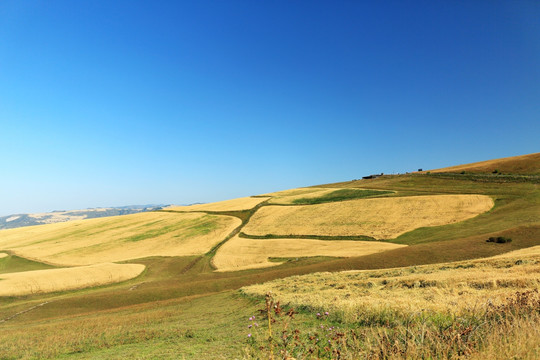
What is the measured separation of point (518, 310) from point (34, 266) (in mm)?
77355

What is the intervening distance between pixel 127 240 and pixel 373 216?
6161cm

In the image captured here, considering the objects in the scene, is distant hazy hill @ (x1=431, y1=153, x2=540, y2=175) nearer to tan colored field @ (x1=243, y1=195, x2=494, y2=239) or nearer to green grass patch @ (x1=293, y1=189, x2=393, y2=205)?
tan colored field @ (x1=243, y1=195, x2=494, y2=239)

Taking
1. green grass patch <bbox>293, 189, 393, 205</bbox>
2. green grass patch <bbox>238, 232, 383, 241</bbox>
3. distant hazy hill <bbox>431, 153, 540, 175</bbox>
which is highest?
distant hazy hill <bbox>431, 153, 540, 175</bbox>

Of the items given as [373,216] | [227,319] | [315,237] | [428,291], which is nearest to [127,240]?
[315,237]

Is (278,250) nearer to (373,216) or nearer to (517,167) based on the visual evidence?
(373,216)

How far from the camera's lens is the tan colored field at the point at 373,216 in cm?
5897

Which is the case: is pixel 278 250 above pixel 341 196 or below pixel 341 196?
below

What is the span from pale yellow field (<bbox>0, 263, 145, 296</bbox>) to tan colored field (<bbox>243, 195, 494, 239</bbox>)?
29852mm

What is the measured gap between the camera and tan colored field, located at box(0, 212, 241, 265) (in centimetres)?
6359

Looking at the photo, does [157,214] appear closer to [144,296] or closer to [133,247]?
[133,247]

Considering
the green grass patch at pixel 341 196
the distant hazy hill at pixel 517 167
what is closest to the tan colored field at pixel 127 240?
the green grass patch at pixel 341 196

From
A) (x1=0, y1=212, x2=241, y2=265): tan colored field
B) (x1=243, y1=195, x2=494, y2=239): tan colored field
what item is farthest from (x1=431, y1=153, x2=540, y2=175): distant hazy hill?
(x1=0, y1=212, x2=241, y2=265): tan colored field

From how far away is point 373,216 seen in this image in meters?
67.2

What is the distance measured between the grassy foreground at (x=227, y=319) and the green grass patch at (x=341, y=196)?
33516 millimetres
